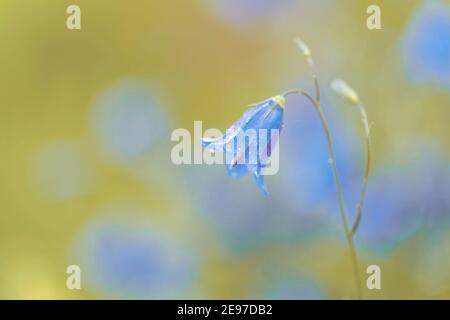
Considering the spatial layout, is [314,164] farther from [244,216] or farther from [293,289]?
[293,289]

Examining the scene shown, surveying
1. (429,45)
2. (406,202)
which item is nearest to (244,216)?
(406,202)

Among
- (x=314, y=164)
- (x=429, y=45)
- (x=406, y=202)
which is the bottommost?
(x=406, y=202)

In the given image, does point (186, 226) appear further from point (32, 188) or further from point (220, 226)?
point (32, 188)

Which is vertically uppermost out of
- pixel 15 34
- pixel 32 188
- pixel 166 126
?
pixel 15 34

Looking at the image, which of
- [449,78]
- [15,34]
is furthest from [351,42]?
[15,34]

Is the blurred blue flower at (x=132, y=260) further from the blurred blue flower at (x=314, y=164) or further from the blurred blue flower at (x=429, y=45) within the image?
the blurred blue flower at (x=429, y=45)

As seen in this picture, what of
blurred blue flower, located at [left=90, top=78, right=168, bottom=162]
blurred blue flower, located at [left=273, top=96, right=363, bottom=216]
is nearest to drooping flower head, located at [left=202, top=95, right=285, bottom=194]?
blurred blue flower, located at [left=273, top=96, right=363, bottom=216]
